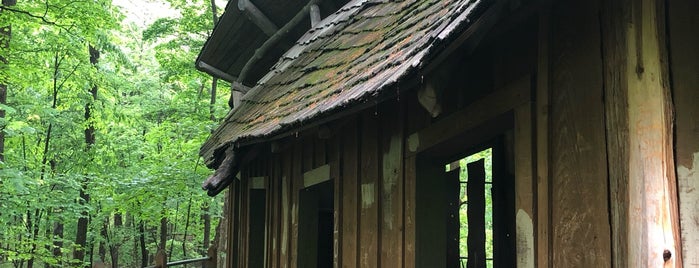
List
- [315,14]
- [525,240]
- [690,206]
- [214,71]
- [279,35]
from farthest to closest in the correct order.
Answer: [214,71], [279,35], [315,14], [525,240], [690,206]

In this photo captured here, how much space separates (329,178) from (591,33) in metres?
2.79

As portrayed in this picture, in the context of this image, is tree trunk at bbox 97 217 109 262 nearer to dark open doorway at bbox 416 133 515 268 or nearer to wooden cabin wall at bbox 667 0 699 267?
dark open doorway at bbox 416 133 515 268

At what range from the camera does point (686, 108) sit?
5.81 feet

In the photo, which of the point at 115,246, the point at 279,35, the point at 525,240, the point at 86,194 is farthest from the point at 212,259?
the point at 115,246

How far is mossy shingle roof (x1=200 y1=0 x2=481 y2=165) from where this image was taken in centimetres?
242

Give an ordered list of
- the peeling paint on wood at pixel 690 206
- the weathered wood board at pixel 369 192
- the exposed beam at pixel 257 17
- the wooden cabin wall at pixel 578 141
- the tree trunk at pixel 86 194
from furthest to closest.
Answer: the tree trunk at pixel 86 194 < the exposed beam at pixel 257 17 < the weathered wood board at pixel 369 192 < the wooden cabin wall at pixel 578 141 < the peeling paint on wood at pixel 690 206

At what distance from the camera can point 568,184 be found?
2.08 m

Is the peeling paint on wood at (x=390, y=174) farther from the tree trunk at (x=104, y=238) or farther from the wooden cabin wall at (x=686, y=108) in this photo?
the tree trunk at (x=104, y=238)

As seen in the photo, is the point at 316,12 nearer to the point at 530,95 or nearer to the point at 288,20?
the point at 288,20

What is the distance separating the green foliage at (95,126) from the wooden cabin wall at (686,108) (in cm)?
1084

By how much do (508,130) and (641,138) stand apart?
1200 mm

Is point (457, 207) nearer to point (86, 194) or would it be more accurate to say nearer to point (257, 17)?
point (257, 17)

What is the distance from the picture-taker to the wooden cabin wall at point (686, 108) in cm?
171

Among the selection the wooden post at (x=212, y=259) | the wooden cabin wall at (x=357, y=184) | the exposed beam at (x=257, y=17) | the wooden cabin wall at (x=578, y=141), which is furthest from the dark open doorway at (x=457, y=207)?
the wooden post at (x=212, y=259)
